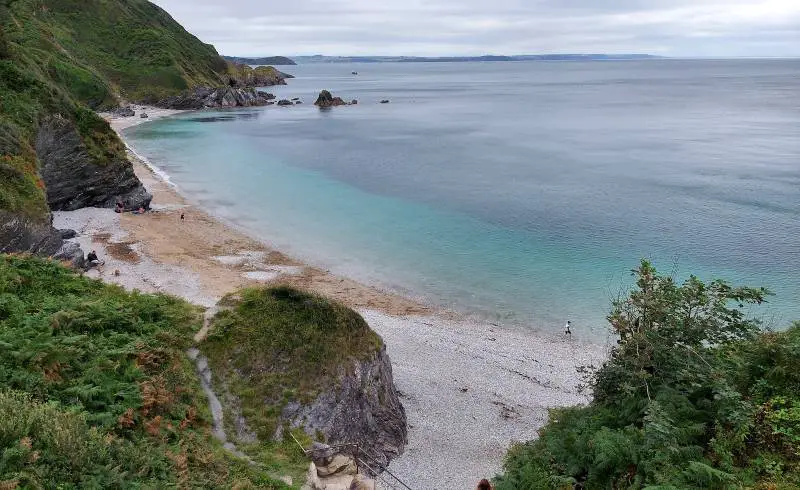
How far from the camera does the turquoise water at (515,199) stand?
37.8 metres

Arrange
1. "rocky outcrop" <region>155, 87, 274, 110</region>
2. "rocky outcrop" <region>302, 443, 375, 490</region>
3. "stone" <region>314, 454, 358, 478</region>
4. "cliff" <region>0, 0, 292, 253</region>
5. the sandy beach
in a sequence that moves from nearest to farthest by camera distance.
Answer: "rocky outcrop" <region>302, 443, 375, 490</region>, "stone" <region>314, 454, 358, 478</region>, the sandy beach, "cliff" <region>0, 0, 292, 253</region>, "rocky outcrop" <region>155, 87, 274, 110</region>

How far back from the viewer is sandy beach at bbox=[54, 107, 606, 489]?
802 inches

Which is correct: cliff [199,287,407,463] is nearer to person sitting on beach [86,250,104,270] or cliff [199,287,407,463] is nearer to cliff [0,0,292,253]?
cliff [0,0,292,253]

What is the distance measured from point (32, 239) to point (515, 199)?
43.6m

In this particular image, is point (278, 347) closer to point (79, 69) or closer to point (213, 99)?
point (79, 69)

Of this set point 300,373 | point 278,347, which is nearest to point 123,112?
point 278,347

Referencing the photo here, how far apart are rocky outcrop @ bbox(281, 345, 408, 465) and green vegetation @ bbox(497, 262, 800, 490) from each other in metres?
5.46

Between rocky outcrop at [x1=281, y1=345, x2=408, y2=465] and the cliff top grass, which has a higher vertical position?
the cliff top grass

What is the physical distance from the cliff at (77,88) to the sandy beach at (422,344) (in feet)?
11.6

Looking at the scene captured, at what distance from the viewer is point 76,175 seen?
1735 inches

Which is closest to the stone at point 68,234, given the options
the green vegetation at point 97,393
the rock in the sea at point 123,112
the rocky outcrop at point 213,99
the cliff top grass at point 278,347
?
the green vegetation at point 97,393

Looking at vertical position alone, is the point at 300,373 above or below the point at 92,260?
above

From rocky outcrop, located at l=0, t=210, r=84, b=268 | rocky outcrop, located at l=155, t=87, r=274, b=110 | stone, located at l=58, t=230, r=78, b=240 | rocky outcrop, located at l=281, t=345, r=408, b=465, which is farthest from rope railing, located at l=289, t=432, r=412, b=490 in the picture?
rocky outcrop, located at l=155, t=87, r=274, b=110

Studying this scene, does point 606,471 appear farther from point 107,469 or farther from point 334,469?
point 107,469
